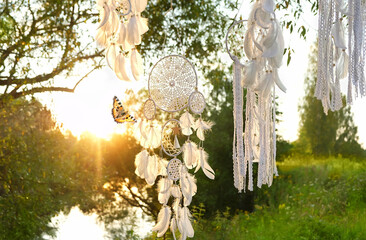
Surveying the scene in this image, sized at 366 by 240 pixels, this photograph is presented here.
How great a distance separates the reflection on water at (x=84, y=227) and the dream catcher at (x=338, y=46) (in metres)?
5.27

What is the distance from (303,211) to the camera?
5.01m

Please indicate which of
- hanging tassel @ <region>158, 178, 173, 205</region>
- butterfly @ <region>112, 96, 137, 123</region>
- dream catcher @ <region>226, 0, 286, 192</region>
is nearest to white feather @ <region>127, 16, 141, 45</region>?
dream catcher @ <region>226, 0, 286, 192</region>

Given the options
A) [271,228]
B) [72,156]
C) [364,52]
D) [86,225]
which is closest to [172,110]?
[364,52]

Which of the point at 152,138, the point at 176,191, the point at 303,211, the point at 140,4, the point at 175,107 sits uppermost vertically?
the point at 140,4

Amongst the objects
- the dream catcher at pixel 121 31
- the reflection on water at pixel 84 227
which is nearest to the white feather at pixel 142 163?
the dream catcher at pixel 121 31

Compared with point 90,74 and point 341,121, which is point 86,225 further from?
point 341,121

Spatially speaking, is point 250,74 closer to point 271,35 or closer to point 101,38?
point 271,35

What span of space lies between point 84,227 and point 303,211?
4165 mm

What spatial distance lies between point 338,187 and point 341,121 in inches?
193

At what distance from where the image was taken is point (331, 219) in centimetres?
483

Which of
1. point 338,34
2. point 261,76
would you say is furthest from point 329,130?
point 261,76

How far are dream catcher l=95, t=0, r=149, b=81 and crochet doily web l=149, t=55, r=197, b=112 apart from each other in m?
0.39

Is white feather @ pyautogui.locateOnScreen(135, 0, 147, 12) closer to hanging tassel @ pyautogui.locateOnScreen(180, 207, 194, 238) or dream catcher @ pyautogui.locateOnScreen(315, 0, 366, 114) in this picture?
dream catcher @ pyautogui.locateOnScreen(315, 0, 366, 114)

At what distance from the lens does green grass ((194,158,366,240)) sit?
4.33 metres
